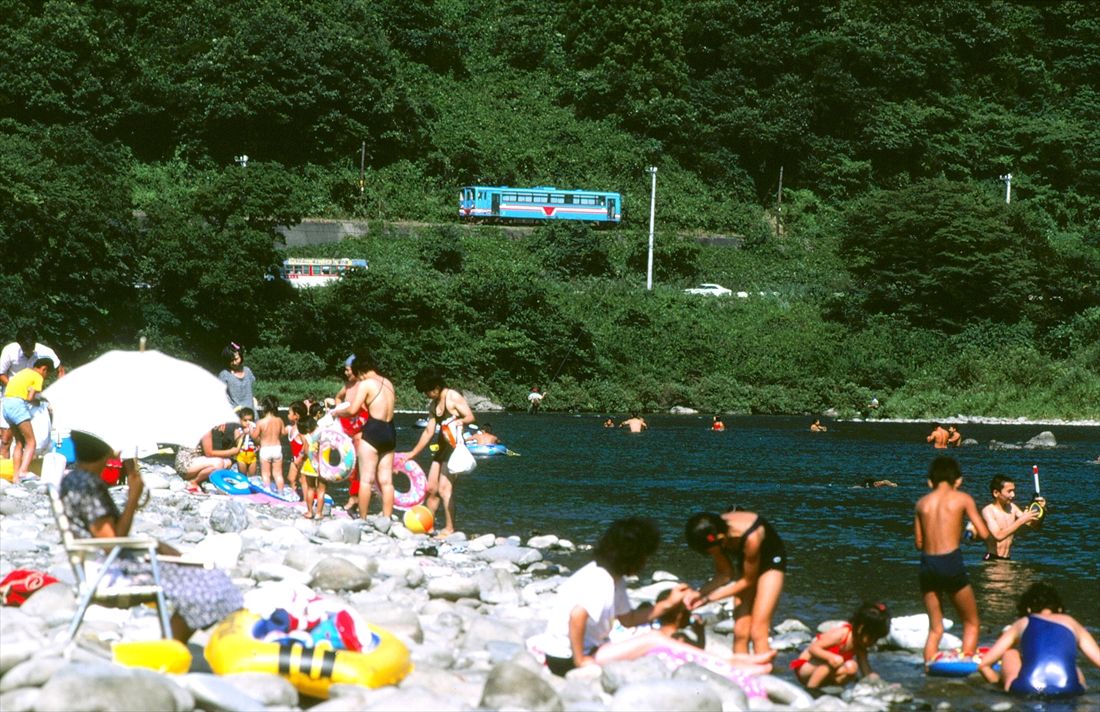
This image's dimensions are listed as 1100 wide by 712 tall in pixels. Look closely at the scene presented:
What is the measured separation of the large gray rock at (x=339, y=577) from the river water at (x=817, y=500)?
301 cm

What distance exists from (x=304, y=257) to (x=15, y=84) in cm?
1471

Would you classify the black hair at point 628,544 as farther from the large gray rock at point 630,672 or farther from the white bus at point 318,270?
the white bus at point 318,270

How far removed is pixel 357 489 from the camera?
1631cm

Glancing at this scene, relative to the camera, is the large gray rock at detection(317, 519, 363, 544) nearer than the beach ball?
Yes

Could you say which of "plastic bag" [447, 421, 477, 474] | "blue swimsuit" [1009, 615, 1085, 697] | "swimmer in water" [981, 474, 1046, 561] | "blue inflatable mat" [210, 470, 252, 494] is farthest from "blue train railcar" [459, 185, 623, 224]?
"blue swimsuit" [1009, 615, 1085, 697]

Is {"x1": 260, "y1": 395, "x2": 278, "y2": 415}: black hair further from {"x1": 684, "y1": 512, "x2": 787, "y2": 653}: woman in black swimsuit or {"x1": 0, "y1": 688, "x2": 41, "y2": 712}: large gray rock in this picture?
{"x1": 0, "y1": 688, "x2": 41, "y2": 712}: large gray rock

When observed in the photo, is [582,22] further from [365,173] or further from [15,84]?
[15,84]

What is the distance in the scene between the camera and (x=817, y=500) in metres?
23.7

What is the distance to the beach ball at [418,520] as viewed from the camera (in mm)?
15539

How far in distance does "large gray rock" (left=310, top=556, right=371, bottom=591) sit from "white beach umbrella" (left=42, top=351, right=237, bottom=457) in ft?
4.47

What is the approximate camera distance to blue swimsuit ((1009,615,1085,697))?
31.6 feet

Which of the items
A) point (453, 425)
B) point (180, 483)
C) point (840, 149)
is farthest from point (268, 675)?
point (840, 149)

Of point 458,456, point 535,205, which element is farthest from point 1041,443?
point 535,205

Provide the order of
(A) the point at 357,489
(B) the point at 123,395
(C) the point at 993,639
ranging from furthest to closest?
(A) the point at 357,489
(C) the point at 993,639
(B) the point at 123,395
